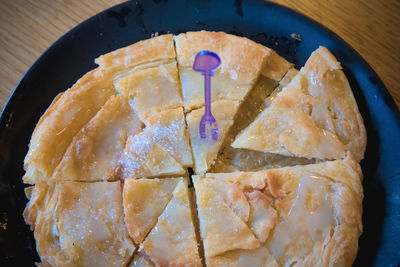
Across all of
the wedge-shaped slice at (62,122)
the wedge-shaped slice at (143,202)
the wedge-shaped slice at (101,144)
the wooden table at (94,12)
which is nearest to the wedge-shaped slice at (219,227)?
the wedge-shaped slice at (143,202)

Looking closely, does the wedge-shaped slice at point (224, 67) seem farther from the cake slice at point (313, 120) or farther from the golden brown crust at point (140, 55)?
the cake slice at point (313, 120)

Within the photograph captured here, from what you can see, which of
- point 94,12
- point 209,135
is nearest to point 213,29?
point 209,135

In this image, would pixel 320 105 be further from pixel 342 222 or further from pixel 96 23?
pixel 96 23

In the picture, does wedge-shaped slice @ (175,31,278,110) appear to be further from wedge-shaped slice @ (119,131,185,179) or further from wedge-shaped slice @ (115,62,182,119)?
wedge-shaped slice @ (119,131,185,179)

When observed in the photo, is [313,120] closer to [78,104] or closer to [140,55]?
[140,55]

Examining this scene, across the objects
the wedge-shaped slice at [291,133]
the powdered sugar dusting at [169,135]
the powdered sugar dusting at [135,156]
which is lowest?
the powdered sugar dusting at [135,156]

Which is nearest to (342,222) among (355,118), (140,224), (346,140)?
(346,140)

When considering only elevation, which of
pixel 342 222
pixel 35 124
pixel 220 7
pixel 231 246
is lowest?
pixel 35 124
